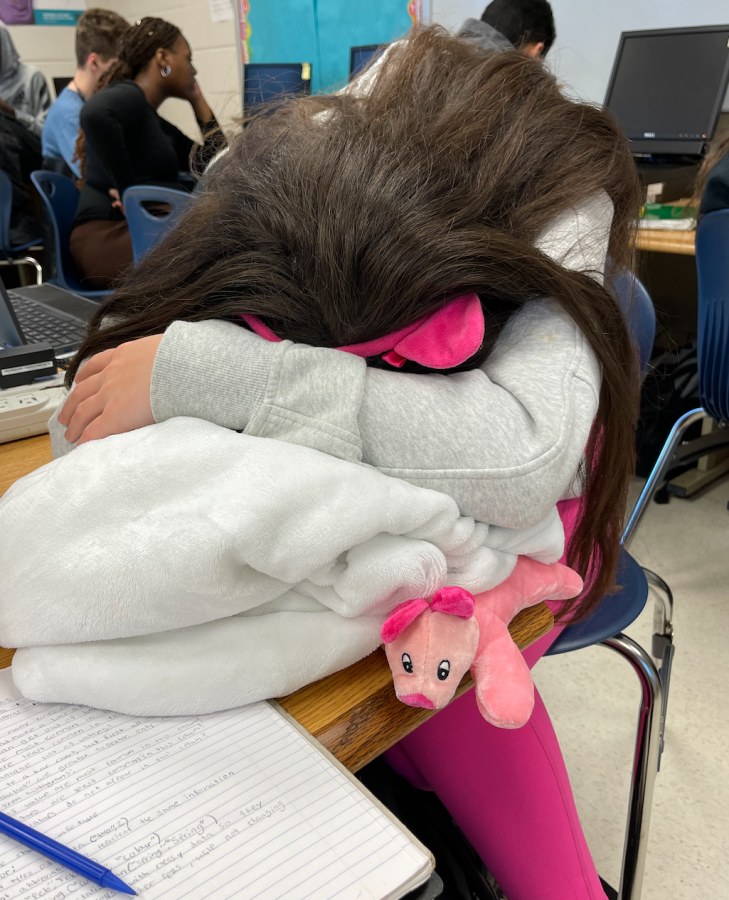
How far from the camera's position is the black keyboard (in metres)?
1.01

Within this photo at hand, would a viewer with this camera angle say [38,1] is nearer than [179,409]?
No

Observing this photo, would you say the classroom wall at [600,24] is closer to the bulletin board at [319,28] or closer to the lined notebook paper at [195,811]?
the bulletin board at [319,28]

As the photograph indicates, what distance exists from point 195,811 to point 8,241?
3.42 m

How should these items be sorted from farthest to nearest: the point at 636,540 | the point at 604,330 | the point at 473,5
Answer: the point at 473,5, the point at 636,540, the point at 604,330

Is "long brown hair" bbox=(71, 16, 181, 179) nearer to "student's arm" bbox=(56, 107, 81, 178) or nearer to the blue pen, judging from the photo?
"student's arm" bbox=(56, 107, 81, 178)

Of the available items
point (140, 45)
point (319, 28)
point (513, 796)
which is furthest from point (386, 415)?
point (319, 28)

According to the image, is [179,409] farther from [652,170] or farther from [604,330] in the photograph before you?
[652,170]

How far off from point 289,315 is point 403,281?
→ 9 centimetres

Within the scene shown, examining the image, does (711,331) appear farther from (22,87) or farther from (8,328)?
(22,87)

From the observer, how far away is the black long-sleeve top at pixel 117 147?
7.72 feet

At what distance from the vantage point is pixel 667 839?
1.12m

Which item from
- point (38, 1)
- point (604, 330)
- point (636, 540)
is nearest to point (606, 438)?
point (604, 330)

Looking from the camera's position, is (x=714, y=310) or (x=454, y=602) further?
(x=714, y=310)

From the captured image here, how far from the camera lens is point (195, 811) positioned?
33cm
